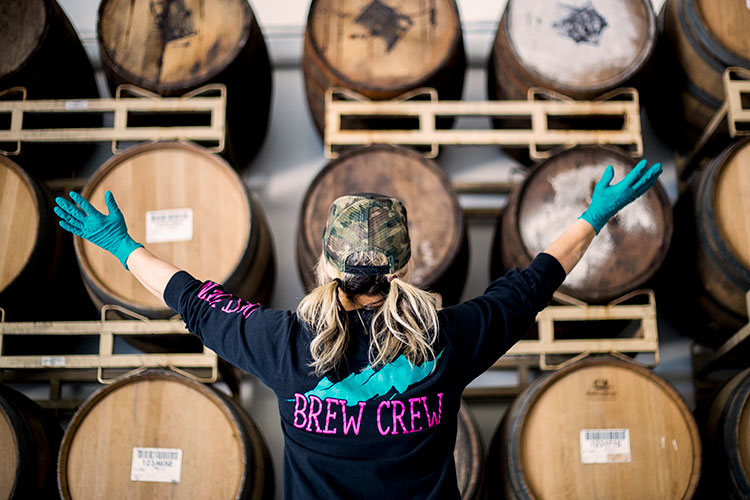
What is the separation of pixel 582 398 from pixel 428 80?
1533 mm

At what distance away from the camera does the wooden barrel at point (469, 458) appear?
2.76 metres

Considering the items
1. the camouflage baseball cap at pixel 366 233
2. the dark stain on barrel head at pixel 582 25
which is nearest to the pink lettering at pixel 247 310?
the camouflage baseball cap at pixel 366 233

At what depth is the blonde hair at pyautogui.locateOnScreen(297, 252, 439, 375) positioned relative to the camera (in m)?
1.72

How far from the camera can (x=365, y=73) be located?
327cm

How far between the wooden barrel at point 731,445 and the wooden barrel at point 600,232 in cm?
57

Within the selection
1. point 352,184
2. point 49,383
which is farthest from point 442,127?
point 49,383

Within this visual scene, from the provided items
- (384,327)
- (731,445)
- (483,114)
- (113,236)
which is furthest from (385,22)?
(731,445)

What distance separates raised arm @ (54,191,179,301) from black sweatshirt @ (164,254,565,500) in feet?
0.63

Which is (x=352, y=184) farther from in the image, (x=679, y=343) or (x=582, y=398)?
(x=679, y=343)

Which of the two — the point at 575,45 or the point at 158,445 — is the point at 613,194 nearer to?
the point at 575,45

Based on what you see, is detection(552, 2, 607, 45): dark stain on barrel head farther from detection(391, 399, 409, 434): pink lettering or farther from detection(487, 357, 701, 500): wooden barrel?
detection(391, 399, 409, 434): pink lettering

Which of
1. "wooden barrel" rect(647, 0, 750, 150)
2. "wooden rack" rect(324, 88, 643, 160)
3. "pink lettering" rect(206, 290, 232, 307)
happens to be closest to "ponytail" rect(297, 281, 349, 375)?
"pink lettering" rect(206, 290, 232, 307)

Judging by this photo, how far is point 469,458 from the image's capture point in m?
2.82

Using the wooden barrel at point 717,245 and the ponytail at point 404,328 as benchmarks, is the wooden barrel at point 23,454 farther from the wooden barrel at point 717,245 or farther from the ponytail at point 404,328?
the wooden barrel at point 717,245
